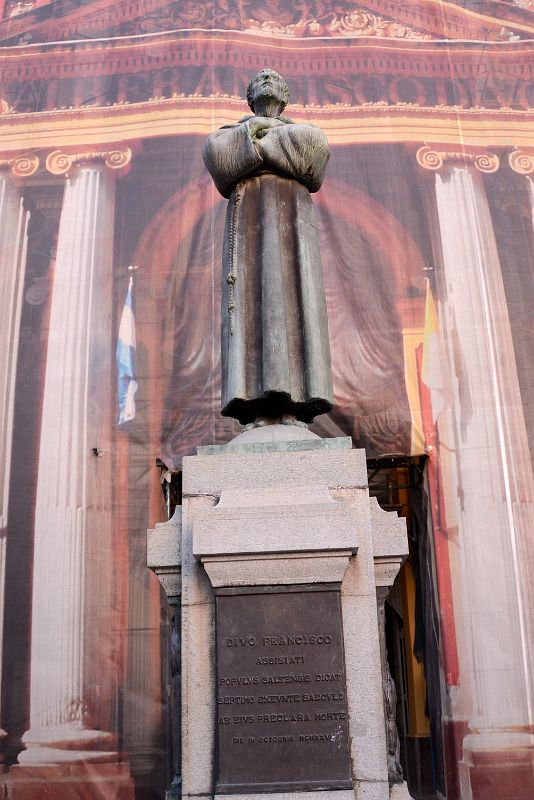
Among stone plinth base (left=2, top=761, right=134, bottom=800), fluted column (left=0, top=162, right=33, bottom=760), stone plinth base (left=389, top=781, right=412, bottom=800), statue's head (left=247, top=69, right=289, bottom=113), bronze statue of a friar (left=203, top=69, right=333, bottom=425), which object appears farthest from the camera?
fluted column (left=0, top=162, right=33, bottom=760)

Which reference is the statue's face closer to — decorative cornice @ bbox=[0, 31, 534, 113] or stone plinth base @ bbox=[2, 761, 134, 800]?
decorative cornice @ bbox=[0, 31, 534, 113]

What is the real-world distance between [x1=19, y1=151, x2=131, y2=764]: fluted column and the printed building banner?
0.08 feet

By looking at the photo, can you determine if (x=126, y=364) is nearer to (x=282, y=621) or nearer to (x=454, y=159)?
(x=454, y=159)

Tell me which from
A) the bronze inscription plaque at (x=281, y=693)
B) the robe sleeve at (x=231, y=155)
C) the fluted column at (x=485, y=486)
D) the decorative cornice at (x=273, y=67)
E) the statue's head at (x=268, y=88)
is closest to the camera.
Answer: the bronze inscription plaque at (x=281, y=693)

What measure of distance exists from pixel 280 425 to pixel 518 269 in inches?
236

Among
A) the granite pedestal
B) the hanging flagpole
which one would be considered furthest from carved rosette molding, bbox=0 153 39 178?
the granite pedestal

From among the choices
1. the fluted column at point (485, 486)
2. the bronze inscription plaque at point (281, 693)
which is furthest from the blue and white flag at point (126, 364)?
the bronze inscription plaque at point (281, 693)

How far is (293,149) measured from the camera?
5.10m

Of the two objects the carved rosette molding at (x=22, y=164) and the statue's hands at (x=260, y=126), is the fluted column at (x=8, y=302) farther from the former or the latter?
the statue's hands at (x=260, y=126)

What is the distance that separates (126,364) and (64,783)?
4.20 meters

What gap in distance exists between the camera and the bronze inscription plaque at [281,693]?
150 inches

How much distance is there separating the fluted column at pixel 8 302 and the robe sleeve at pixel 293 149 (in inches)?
203

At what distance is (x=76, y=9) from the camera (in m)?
11.2

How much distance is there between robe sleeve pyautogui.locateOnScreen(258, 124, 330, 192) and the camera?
16.7 ft
